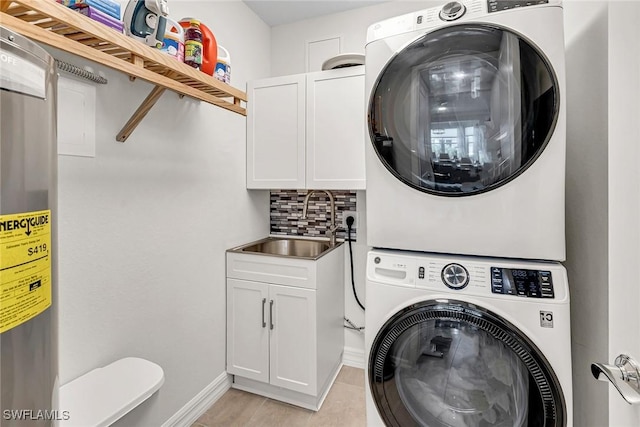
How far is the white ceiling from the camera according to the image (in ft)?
7.39

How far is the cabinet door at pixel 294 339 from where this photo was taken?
1831 mm

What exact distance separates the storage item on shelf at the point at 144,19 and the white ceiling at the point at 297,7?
1.44 m

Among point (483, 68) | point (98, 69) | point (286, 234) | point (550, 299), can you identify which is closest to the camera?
point (550, 299)

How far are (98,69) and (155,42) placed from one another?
1.22ft

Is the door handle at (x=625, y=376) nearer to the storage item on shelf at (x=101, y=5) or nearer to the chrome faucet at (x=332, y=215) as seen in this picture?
the storage item on shelf at (x=101, y=5)

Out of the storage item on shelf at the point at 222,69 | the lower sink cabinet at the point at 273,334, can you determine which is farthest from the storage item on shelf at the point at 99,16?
the lower sink cabinet at the point at 273,334

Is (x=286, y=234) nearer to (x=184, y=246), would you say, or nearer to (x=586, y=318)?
(x=184, y=246)

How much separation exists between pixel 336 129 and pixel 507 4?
1.13 m

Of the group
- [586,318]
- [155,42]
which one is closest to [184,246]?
[155,42]

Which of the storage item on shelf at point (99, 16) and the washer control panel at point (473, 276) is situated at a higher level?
the storage item on shelf at point (99, 16)

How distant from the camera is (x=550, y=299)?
964mm

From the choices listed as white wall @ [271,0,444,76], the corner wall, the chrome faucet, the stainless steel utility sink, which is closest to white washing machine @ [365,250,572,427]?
the corner wall

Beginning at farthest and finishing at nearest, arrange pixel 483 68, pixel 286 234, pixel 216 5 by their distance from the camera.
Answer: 1. pixel 286 234
2. pixel 216 5
3. pixel 483 68

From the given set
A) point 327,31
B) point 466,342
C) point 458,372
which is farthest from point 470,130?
point 327,31
